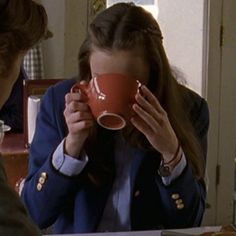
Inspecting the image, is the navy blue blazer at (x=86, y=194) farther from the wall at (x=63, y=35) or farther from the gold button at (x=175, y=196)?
the wall at (x=63, y=35)

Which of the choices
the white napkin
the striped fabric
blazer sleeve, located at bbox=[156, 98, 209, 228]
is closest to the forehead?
blazer sleeve, located at bbox=[156, 98, 209, 228]

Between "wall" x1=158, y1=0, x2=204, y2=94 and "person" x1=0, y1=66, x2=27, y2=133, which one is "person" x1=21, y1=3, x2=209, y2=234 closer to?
"person" x1=0, y1=66, x2=27, y2=133

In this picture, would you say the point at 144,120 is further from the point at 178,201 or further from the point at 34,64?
the point at 34,64

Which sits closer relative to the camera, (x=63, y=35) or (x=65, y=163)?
(x=65, y=163)

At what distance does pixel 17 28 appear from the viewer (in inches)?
31.0

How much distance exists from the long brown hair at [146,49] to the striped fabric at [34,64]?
1256 mm

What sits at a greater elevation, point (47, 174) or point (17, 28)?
point (17, 28)

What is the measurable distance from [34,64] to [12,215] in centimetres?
196

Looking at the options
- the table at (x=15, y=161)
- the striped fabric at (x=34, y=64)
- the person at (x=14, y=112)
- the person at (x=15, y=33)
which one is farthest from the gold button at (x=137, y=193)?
the striped fabric at (x=34, y=64)

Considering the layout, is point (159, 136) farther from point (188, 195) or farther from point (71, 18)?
point (71, 18)

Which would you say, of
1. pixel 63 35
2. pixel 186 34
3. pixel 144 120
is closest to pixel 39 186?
pixel 144 120

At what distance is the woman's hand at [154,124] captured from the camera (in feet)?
3.74

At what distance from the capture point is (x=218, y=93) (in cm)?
321

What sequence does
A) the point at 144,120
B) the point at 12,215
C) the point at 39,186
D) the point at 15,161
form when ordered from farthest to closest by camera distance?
the point at 15,161 → the point at 39,186 → the point at 144,120 → the point at 12,215
